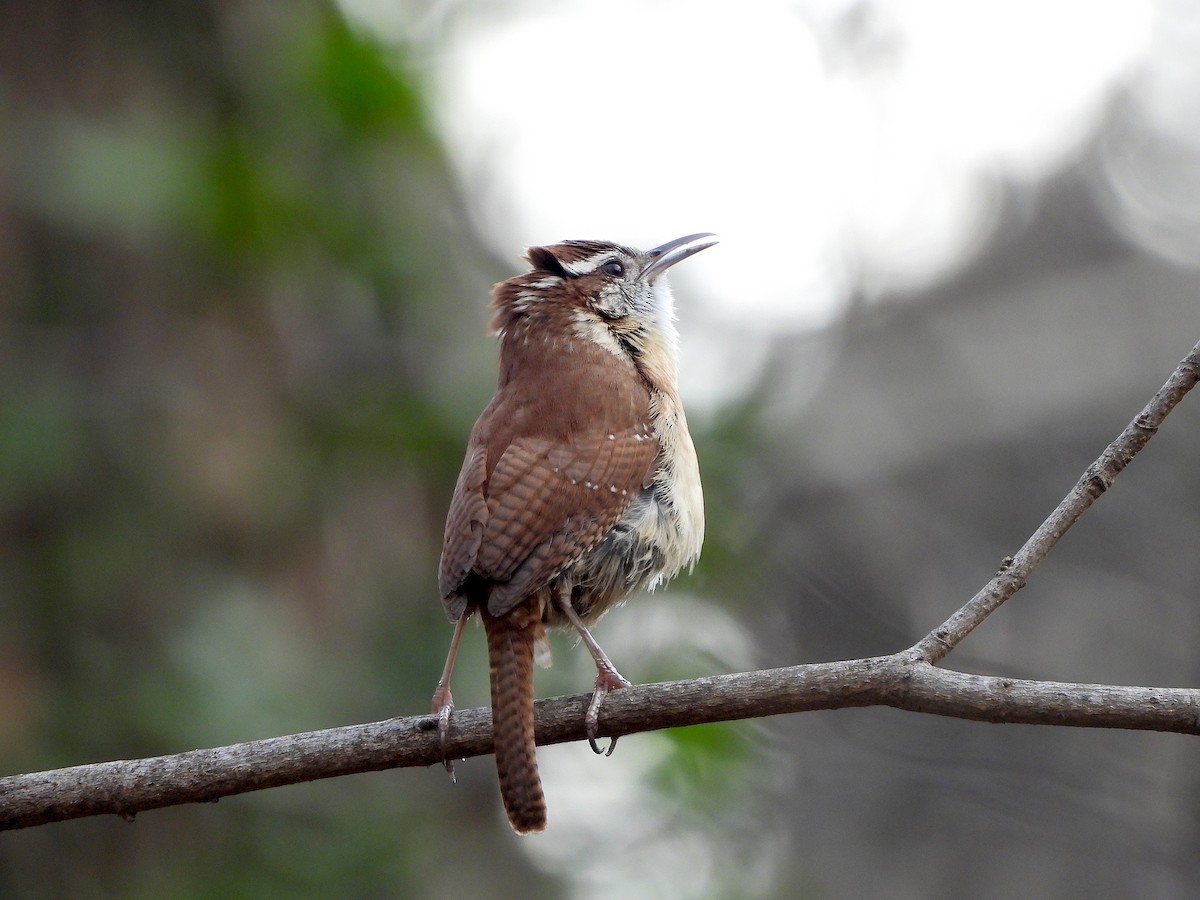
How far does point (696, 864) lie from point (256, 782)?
348cm

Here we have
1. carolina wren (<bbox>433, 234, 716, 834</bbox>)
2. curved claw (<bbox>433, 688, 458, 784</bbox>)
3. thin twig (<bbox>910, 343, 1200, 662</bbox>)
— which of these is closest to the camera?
thin twig (<bbox>910, 343, 1200, 662</bbox>)

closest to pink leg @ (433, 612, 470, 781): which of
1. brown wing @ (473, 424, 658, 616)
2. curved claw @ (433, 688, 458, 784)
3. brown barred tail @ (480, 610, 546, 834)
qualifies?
curved claw @ (433, 688, 458, 784)

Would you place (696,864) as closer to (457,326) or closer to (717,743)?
(717,743)

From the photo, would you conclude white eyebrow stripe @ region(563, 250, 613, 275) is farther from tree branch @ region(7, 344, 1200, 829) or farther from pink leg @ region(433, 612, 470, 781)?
tree branch @ region(7, 344, 1200, 829)

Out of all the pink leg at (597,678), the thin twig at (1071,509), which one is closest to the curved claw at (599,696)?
the pink leg at (597,678)

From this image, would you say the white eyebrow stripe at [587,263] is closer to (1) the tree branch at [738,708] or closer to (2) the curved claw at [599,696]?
(2) the curved claw at [599,696]

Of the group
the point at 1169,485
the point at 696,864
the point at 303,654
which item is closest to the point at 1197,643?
the point at 1169,485

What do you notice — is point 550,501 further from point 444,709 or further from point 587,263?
point 587,263

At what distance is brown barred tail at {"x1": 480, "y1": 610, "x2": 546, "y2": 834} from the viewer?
9.20 ft

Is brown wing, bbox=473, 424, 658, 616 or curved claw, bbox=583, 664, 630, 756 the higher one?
brown wing, bbox=473, 424, 658, 616

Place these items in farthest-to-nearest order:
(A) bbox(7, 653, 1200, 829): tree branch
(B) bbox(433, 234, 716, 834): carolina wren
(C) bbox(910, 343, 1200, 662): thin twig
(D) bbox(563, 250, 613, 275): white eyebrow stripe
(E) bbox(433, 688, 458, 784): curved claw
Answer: (D) bbox(563, 250, 613, 275): white eyebrow stripe
(B) bbox(433, 234, 716, 834): carolina wren
(E) bbox(433, 688, 458, 784): curved claw
(C) bbox(910, 343, 1200, 662): thin twig
(A) bbox(7, 653, 1200, 829): tree branch

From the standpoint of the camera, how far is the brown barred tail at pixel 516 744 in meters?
2.80

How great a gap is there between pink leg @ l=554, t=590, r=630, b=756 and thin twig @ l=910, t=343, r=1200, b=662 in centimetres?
74

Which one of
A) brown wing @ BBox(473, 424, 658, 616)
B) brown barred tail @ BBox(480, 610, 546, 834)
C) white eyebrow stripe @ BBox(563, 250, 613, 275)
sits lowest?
brown barred tail @ BBox(480, 610, 546, 834)
